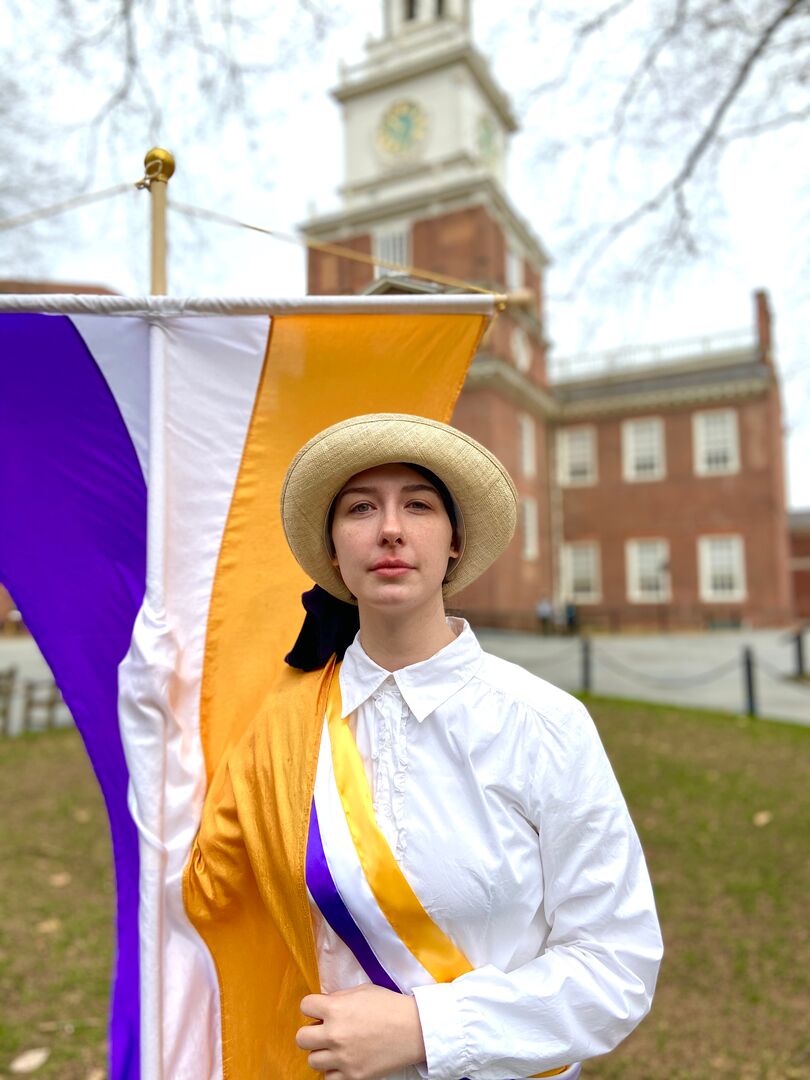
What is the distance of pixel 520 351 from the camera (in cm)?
2431

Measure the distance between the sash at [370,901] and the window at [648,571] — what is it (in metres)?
27.0

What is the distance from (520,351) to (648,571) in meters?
9.22

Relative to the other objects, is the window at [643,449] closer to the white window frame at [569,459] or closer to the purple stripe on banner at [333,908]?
the white window frame at [569,459]

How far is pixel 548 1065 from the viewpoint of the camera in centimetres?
124

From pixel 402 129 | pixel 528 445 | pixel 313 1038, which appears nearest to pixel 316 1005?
pixel 313 1038

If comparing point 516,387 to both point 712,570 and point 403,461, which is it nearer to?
point 712,570

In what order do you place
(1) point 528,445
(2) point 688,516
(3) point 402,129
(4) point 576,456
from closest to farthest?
(3) point 402,129, (1) point 528,445, (2) point 688,516, (4) point 576,456

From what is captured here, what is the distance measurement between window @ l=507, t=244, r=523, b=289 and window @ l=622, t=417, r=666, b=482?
9.00 metres

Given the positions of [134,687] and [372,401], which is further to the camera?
[372,401]

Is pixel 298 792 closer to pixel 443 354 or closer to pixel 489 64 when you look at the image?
pixel 443 354

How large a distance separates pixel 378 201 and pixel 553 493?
15.1 m

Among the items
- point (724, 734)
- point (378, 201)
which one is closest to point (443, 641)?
point (724, 734)

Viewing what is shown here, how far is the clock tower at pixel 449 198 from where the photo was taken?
52.3ft

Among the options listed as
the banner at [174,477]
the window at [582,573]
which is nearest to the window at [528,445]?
the window at [582,573]
